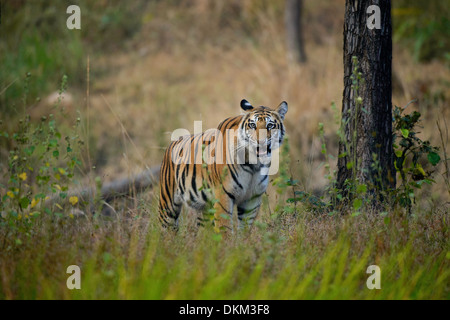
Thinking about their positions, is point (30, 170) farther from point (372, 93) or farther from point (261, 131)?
point (372, 93)

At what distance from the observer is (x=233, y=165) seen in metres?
4.49

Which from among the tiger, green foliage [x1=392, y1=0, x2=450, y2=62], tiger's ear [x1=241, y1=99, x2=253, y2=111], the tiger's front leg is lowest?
the tiger's front leg

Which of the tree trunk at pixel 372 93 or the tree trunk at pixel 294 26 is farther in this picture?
the tree trunk at pixel 294 26

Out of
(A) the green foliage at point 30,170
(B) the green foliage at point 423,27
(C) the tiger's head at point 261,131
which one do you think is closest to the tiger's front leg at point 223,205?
(C) the tiger's head at point 261,131

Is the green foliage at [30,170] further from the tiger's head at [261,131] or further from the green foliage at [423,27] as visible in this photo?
the green foliage at [423,27]

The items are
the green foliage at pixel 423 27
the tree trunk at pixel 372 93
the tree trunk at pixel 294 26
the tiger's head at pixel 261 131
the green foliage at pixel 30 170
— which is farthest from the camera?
the tree trunk at pixel 294 26

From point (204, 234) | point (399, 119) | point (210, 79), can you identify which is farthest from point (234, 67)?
point (204, 234)

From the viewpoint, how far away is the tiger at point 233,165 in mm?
4391

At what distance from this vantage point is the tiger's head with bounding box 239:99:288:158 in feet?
14.3

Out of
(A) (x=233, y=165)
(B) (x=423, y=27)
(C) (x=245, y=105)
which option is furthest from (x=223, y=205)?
(B) (x=423, y=27)

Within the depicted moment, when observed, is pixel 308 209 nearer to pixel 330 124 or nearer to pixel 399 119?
pixel 399 119

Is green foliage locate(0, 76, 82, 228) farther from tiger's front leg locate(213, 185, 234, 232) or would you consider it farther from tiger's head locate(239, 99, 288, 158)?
tiger's head locate(239, 99, 288, 158)

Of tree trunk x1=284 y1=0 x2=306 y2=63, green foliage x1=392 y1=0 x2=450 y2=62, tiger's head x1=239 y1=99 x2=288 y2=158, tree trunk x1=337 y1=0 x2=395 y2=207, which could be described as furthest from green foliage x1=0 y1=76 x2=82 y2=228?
green foliage x1=392 y1=0 x2=450 y2=62

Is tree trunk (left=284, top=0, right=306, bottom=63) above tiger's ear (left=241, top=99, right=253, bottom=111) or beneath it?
above
